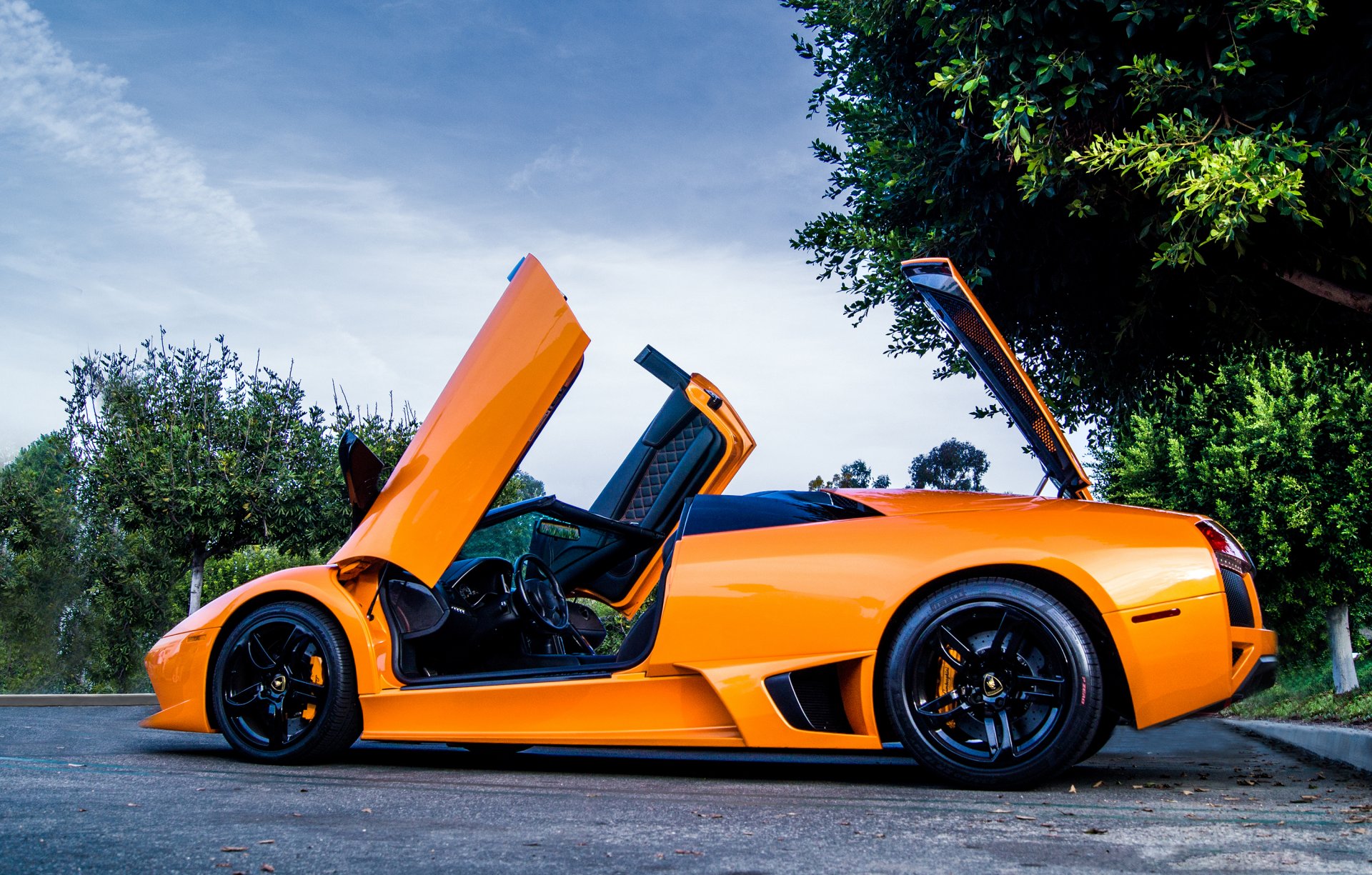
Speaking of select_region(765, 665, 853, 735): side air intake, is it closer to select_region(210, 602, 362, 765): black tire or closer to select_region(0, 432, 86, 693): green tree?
select_region(210, 602, 362, 765): black tire

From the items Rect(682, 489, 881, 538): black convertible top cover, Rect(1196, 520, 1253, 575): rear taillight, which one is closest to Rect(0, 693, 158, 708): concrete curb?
Rect(682, 489, 881, 538): black convertible top cover

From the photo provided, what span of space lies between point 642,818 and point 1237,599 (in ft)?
7.68

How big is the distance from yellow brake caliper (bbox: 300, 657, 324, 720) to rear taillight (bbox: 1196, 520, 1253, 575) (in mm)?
3677

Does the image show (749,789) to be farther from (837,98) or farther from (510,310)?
(837,98)


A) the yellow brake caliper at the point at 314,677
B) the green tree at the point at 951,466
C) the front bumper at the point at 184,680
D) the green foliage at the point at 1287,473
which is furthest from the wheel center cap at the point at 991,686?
the green tree at the point at 951,466

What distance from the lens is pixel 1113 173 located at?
6.60 meters

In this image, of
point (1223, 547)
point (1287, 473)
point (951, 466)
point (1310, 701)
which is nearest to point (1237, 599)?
point (1223, 547)

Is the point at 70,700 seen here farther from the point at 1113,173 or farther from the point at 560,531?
the point at 1113,173

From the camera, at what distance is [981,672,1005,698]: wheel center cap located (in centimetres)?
A: 351

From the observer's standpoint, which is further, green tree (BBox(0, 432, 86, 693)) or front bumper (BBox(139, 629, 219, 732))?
green tree (BBox(0, 432, 86, 693))

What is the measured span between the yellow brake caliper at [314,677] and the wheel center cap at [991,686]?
282 cm

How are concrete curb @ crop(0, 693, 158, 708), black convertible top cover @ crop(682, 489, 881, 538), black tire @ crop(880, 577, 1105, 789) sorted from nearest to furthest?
black tire @ crop(880, 577, 1105, 789) < black convertible top cover @ crop(682, 489, 881, 538) < concrete curb @ crop(0, 693, 158, 708)

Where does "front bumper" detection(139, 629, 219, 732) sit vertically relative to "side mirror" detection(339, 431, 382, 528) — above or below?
below

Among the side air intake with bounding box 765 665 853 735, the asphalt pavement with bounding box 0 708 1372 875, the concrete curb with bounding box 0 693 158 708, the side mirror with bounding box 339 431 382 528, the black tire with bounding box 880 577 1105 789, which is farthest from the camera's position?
the concrete curb with bounding box 0 693 158 708
